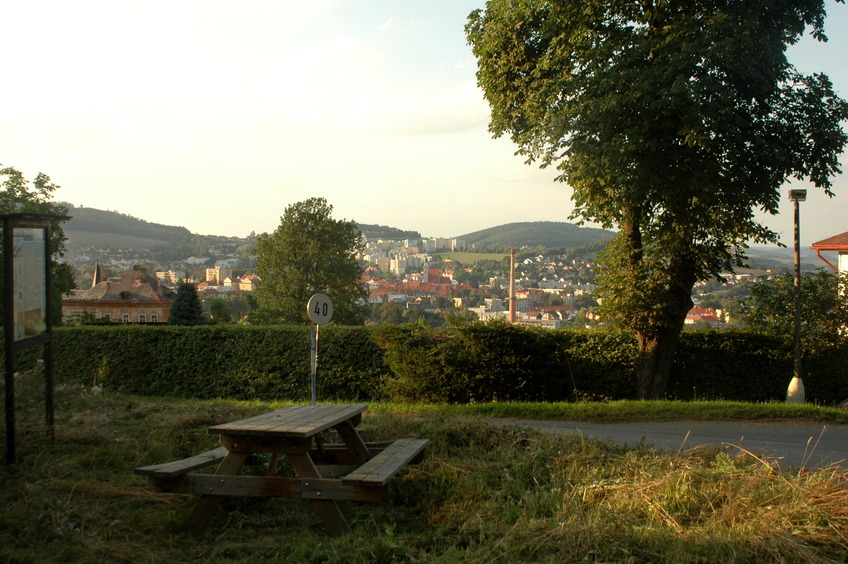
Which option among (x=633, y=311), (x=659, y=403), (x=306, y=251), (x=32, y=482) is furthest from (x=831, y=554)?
A: (x=306, y=251)

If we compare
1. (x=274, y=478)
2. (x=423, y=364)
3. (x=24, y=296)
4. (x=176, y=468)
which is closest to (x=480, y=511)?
(x=274, y=478)

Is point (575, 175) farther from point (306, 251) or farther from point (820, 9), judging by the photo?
point (306, 251)

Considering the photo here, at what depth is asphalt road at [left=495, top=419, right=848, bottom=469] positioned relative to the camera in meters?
10.1

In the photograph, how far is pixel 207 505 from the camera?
621 centimetres

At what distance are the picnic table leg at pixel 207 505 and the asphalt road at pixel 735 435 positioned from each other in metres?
4.93

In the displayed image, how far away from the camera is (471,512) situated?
603 cm

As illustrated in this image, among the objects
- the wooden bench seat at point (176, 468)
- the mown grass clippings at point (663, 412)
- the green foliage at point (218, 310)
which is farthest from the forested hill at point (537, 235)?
the wooden bench seat at point (176, 468)

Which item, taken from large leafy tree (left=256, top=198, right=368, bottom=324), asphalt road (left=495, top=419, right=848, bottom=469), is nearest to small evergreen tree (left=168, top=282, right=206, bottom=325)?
large leafy tree (left=256, top=198, right=368, bottom=324)

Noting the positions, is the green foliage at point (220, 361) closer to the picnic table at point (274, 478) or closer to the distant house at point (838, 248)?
the picnic table at point (274, 478)

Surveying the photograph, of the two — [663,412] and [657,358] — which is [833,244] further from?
[663,412]

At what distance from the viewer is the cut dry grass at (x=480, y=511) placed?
16.3 feet

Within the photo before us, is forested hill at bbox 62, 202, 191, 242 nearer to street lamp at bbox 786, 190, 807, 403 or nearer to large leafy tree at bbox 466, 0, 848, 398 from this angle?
large leafy tree at bbox 466, 0, 848, 398

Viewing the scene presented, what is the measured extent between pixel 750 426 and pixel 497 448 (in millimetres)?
6814

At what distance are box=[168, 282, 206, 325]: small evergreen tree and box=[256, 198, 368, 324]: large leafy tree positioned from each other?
15.2ft
